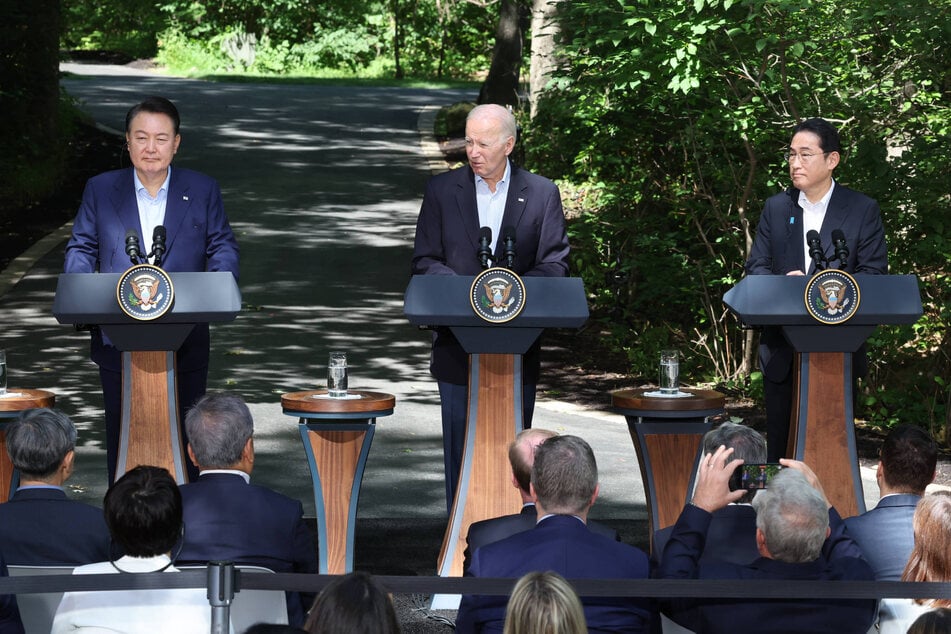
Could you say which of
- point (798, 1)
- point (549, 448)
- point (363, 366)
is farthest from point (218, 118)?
point (549, 448)

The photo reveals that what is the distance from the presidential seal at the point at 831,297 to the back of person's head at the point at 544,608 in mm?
2651

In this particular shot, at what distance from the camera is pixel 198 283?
5.09m

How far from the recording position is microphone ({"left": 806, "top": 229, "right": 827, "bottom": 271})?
5434 millimetres

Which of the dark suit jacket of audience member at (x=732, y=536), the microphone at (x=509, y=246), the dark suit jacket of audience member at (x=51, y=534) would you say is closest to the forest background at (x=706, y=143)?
the microphone at (x=509, y=246)

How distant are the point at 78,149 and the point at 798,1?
45.2ft

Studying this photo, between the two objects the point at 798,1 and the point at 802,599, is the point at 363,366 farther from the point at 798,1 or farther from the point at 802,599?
the point at 802,599

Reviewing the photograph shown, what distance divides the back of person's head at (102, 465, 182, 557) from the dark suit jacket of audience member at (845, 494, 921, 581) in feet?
6.97

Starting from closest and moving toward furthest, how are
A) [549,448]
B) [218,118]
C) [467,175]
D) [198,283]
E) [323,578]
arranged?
[323,578] < [549,448] < [198,283] < [467,175] < [218,118]

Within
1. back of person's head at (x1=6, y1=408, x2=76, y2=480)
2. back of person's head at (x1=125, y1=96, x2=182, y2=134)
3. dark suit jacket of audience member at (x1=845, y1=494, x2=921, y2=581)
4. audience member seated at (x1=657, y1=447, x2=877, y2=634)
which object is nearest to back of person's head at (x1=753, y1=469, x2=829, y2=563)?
audience member seated at (x1=657, y1=447, x2=877, y2=634)

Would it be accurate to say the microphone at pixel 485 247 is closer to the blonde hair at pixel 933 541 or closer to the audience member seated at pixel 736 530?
the audience member seated at pixel 736 530

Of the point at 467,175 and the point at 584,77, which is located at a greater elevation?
the point at 584,77

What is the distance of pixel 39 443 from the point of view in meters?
4.33

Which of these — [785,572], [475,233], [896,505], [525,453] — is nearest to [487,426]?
[475,233]

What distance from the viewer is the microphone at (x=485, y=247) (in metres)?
5.39
